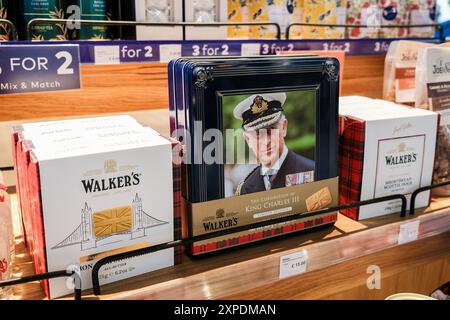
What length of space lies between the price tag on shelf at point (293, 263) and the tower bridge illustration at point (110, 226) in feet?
0.83

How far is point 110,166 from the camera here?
691 mm

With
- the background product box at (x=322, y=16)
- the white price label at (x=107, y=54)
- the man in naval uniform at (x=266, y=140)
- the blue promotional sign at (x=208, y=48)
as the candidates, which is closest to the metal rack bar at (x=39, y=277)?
the man in naval uniform at (x=266, y=140)

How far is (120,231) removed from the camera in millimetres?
726

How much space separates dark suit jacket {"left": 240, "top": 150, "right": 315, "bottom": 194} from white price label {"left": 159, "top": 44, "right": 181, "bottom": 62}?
1.98ft

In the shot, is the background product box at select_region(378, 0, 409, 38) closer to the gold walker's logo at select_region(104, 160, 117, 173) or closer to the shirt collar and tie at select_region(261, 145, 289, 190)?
the shirt collar and tie at select_region(261, 145, 289, 190)

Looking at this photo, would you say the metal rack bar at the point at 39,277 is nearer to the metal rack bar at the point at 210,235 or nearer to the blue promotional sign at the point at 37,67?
the metal rack bar at the point at 210,235

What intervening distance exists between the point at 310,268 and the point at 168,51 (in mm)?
746

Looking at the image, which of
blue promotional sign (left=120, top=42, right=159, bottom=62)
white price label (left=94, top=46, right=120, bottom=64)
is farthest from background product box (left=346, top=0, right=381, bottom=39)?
white price label (left=94, top=46, right=120, bottom=64)

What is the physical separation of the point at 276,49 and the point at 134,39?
0.44 m

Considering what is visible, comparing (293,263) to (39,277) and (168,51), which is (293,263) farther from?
(168,51)

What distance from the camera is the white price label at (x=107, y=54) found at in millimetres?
1202
